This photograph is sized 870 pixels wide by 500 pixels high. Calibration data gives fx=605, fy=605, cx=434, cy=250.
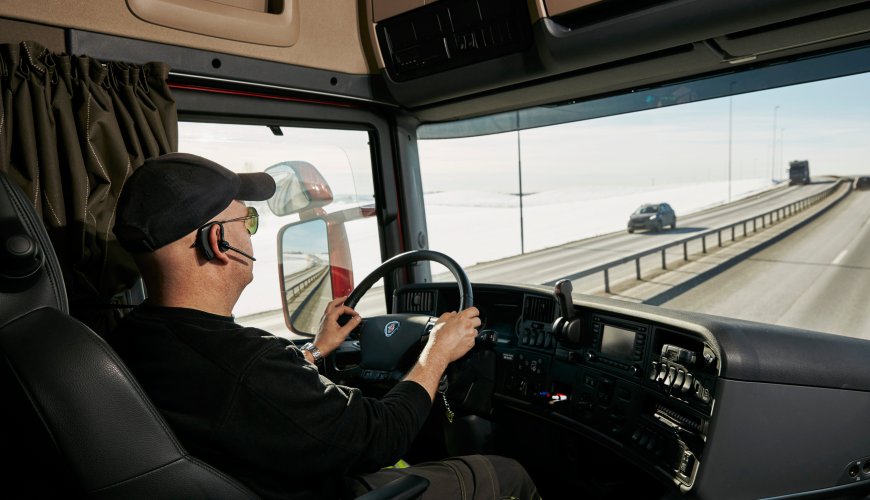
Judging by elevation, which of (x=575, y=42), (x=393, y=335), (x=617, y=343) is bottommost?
(x=617, y=343)

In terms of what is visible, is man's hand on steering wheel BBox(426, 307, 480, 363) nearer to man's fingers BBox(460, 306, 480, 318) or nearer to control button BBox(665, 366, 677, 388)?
man's fingers BBox(460, 306, 480, 318)

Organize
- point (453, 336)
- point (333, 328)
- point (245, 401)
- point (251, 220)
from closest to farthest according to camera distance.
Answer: point (245, 401), point (251, 220), point (453, 336), point (333, 328)

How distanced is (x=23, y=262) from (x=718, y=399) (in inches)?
73.4

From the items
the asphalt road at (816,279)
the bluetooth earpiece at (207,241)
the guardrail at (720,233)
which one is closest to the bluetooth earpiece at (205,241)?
the bluetooth earpiece at (207,241)

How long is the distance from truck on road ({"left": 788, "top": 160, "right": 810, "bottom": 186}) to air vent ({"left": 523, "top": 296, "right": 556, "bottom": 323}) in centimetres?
108

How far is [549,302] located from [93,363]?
1742 millimetres

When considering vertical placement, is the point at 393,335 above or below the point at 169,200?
below

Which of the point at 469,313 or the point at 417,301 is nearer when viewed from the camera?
the point at 469,313

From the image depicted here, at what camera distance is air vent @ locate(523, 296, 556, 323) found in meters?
2.50

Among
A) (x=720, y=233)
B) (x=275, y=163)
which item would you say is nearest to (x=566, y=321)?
(x=720, y=233)

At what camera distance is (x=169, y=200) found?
1453 millimetres

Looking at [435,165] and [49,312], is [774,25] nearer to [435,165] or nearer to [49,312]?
[435,165]

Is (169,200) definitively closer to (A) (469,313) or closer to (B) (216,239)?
(B) (216,239)

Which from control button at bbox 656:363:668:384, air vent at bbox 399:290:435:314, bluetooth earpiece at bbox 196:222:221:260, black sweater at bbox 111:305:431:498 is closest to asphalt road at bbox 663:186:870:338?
control button at bbox 656:363:668:384
